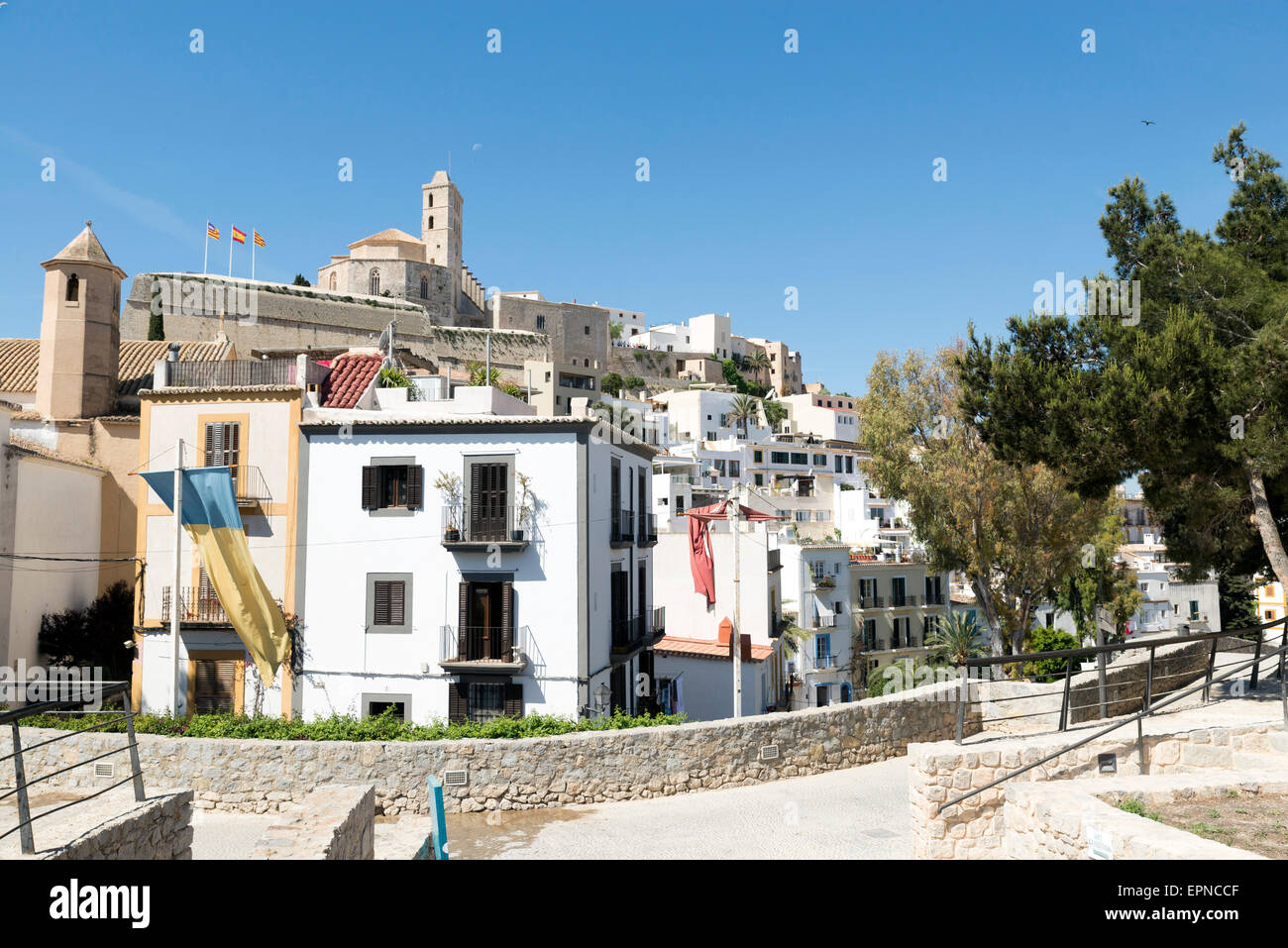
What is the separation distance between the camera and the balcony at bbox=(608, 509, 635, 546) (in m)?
24.0

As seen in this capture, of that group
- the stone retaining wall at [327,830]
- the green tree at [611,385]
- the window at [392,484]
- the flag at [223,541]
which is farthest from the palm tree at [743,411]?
the stone retaining wall at [327,830]

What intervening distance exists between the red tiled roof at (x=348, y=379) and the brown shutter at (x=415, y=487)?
172 inches

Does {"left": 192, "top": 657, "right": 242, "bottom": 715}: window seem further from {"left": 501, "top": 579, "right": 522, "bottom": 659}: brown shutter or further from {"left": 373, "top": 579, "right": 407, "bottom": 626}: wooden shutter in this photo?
{"left": 501, "top": 579, "right": 522, "bottom": 659}: brown shutter

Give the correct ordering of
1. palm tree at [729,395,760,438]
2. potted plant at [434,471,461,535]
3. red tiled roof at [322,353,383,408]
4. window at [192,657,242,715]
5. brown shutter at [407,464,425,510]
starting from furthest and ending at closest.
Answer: palm tree at [729,395,760,438]
red tiled roof at [322,353,383,408]
window at [192,657,242,715]
brown shutter at [407,464,425,510]
potted plant at [434,471,461,535]

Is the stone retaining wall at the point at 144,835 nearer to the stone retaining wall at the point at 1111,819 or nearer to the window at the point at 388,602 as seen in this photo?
the stone retaining wall at the point at 1111,819

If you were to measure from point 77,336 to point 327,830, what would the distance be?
95.2ft

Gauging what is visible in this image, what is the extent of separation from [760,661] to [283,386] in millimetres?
18618

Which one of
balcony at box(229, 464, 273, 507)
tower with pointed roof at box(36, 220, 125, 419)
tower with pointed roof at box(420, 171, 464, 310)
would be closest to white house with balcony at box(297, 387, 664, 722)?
balcony at box(229, 464, 273, 507)

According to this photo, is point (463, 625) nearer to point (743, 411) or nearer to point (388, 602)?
point (388, 602)

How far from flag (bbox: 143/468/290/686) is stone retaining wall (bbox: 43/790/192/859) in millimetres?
13990

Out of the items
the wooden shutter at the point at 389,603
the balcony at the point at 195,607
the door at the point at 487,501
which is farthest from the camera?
the balcony at the point at 195,607

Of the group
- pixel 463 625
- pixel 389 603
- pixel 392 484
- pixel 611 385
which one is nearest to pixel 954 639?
pixel 463 625

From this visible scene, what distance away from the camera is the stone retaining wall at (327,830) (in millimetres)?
8984
